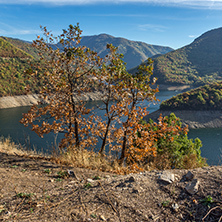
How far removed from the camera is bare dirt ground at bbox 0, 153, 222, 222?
151 inches

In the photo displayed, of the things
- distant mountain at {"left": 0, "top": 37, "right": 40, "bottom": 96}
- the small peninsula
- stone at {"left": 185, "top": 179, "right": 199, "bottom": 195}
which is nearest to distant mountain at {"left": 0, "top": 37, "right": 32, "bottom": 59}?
distant mountain at {"left": 0, "top": 37, "right": 40, "bottom": 96}

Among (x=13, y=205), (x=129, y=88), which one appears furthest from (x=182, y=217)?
(x=129, y=88)

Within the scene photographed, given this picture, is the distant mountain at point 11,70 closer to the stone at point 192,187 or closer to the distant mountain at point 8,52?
the distant mountain at point 8,52

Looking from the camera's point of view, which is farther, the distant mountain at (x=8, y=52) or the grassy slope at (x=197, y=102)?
the distant mountain at (x=8, y=52)

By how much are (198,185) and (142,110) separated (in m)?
4.65

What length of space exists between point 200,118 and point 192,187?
7043 cm

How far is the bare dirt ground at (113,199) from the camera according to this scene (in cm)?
384

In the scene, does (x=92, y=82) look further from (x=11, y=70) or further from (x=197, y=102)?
(x=11, y=70)

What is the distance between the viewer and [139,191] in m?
4.55

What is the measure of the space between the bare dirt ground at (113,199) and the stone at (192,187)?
0.23 feet

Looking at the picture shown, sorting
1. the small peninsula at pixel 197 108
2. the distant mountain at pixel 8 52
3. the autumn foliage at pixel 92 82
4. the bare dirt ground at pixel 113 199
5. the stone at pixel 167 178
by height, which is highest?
the distant mountain at pixel 8 52

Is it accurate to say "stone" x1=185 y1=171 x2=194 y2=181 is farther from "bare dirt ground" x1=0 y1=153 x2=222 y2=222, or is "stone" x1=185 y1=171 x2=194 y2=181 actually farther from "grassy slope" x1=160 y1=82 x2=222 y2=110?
"grassy slope" x1=160 y1=82 x2=222 y2=110

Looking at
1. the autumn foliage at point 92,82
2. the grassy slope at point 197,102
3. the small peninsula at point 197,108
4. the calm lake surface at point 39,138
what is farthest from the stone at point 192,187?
the grassy slope at point 197,102

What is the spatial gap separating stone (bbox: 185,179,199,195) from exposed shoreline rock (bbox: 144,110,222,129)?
62.9 metres
